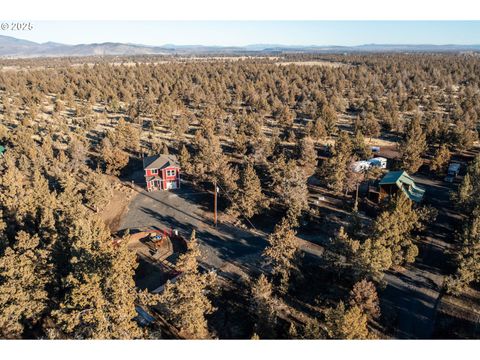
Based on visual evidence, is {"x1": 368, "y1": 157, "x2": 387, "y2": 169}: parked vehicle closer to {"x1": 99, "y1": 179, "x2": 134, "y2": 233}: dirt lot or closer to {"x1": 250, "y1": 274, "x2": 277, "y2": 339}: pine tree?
{"x1": 250, "y1": 274, "x2": 277, "y2": 339}: pine tree

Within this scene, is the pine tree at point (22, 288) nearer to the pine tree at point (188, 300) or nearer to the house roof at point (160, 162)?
the pine tree at point (188, 300)

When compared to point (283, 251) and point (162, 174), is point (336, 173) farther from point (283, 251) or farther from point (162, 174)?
point (162, 174)

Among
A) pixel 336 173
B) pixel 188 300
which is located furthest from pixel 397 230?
pixel 188 300

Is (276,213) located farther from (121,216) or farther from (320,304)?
(121,216)

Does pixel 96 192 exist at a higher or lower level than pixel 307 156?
lower

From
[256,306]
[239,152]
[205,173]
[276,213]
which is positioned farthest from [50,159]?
[256,306]

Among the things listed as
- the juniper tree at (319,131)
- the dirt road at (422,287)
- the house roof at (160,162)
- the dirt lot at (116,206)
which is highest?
the juniper tree at (319,131)

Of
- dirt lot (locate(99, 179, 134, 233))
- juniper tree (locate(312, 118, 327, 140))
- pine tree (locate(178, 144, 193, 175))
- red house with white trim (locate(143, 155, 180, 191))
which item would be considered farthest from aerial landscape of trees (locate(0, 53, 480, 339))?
red house with white trim (locate(143, 155, 180, 191))

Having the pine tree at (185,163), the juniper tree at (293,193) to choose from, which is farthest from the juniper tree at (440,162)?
the pine tree at (185,163)
